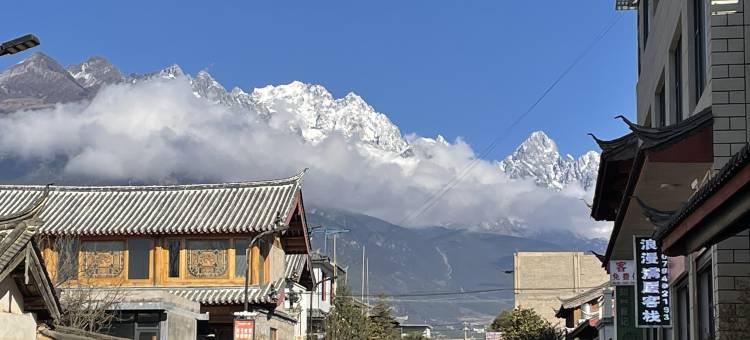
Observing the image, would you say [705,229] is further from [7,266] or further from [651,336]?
[651,336]

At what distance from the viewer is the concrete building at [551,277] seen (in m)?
137

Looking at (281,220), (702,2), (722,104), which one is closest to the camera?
(722,104)

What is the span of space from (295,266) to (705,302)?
3522 centimetres

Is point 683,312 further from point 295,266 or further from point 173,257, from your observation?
point 295,266

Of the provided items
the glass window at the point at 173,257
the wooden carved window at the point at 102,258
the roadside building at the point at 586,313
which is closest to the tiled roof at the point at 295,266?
the glass window at the point at 173,257

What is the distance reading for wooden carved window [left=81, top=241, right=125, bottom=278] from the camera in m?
43.0

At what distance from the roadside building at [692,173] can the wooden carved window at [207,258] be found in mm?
19795

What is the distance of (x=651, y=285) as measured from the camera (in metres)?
21.9

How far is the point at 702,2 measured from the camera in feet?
61.0

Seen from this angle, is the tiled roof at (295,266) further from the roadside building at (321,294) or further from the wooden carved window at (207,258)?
the roadside building at (321,294)

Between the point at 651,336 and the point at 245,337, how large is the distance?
1349 cm

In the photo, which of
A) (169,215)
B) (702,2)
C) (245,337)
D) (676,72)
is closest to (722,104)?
(702,2)

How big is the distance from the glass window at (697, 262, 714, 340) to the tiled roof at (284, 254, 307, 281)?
3243 centimetres

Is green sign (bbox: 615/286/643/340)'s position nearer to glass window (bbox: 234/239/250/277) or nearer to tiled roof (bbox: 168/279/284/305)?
tiled roof (bbox: 168/279/284/305)
